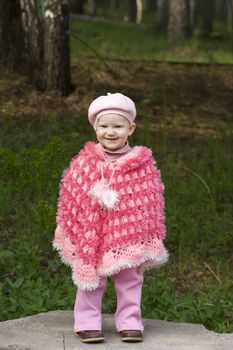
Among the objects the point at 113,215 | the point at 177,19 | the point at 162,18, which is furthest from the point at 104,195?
the point at 162,18

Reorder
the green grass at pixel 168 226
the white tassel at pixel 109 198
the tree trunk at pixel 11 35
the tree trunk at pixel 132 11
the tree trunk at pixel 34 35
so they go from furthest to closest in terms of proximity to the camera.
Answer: the tree trunk at pixel 132 11 → the tree trunk at pixel 11 35 → the tree trunk at pixel 34 35 → the green grass at pixel 168 226 → the white tassel at pixel 109 198

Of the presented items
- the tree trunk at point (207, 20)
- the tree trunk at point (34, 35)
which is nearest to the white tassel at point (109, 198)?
the tree trunk at point (34, 35)

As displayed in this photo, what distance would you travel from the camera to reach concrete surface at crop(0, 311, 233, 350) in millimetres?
5602

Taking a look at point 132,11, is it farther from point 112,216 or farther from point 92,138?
point 112,216

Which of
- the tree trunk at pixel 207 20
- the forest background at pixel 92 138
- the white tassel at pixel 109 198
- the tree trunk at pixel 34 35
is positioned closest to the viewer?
the white tassel at pixel 109 198

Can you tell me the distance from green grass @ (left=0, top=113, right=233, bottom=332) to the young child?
1156 millimetres

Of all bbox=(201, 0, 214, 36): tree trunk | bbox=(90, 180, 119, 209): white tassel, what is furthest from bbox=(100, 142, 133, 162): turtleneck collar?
bbox=(201, 0, 214, 36): tree trunk

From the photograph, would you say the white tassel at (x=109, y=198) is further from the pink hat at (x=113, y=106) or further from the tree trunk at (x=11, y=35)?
the tree trunk at (x=11, y=35)

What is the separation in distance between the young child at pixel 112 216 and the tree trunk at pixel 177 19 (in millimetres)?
17754

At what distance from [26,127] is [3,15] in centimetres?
256

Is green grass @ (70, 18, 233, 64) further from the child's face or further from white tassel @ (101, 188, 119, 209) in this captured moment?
white tassel @ (101, 188, 119, 209)

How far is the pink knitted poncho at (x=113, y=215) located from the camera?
217 inches

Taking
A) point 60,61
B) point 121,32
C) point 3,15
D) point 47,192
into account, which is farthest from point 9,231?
point 121,32

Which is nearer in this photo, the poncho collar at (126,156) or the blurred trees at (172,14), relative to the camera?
the poncho collar at (126,156)
